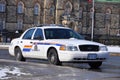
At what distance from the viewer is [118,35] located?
89.5m

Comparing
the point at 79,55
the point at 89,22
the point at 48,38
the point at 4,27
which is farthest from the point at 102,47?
the point at 89,22

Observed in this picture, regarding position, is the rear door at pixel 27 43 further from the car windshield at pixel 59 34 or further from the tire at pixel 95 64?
the tire at pixel 95 64

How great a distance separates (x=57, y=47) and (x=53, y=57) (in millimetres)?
505

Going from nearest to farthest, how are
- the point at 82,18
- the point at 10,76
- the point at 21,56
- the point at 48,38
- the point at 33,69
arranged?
the point at 10,76, the point at 33,69, the point at 48,38, the point at 21,56, the point at 82,18

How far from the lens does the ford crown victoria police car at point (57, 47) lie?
51.6 feet

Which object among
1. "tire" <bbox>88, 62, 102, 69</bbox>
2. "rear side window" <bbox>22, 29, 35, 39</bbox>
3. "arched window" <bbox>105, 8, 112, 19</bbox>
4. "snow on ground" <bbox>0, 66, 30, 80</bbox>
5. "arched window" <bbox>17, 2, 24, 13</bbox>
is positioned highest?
"arched window" <bbox>17, 2, 24, 13</bbox>

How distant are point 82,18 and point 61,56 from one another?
242ft

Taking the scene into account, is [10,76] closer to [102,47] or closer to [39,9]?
[102,47]

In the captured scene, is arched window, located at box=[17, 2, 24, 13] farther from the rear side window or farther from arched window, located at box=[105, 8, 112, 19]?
the rear side window

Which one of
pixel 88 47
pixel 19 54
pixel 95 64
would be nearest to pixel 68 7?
pixel 19 54

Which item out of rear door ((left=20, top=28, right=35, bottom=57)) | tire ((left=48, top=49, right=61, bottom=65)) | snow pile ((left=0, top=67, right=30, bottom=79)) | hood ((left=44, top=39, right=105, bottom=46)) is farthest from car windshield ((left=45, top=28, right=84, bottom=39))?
snow pile ((left=0, top=67, right=30, bottom=79))

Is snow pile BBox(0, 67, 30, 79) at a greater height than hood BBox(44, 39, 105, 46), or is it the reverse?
hood BBox(44, 39, 105, 46)

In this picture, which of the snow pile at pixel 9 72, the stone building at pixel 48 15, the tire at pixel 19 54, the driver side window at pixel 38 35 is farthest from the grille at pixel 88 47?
the stone building at pixel 48 15

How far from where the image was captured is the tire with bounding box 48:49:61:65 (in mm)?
16203
